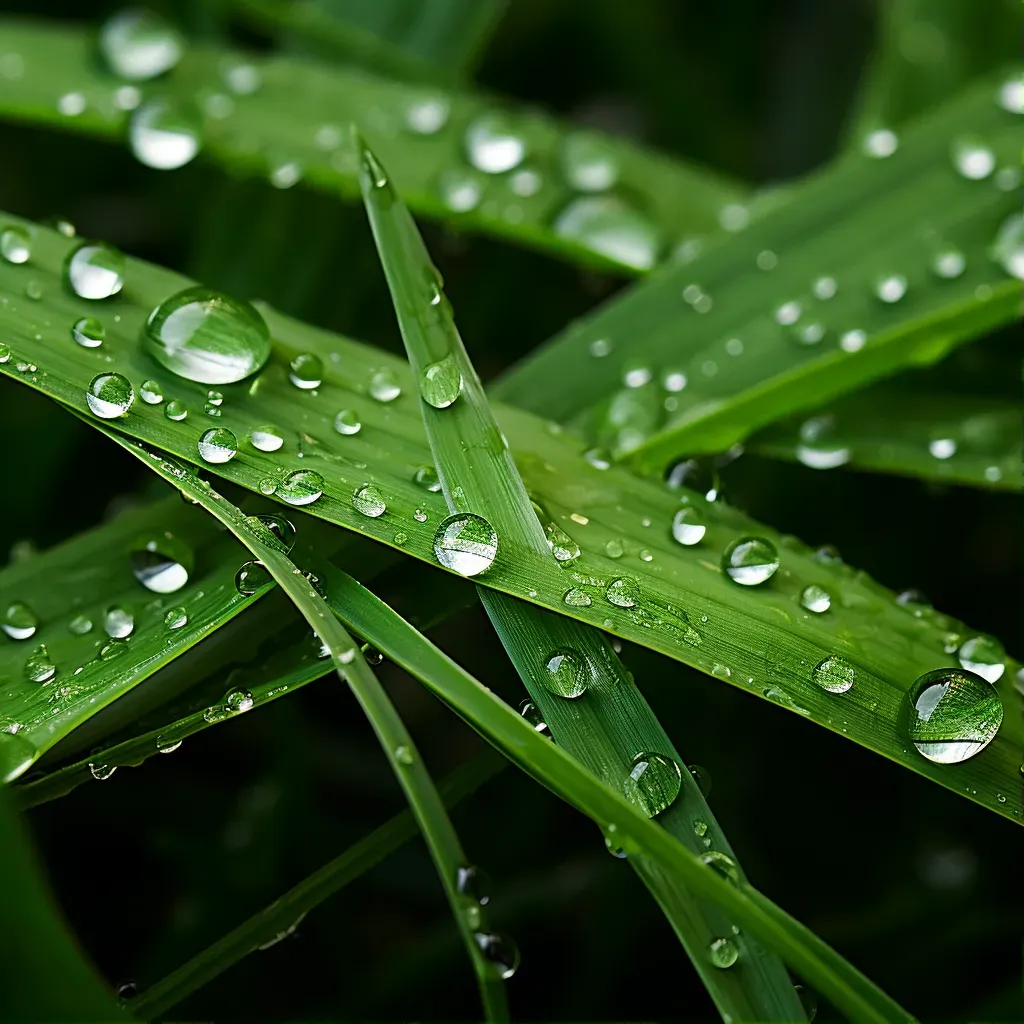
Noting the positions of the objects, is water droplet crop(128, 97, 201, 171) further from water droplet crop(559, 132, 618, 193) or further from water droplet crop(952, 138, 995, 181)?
water droplet crop(952, 138, 995, 181)

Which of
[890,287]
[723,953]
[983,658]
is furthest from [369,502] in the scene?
[890,287]

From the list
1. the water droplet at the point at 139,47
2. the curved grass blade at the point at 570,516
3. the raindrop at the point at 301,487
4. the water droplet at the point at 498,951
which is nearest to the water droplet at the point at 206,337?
the curved grass blade at the point at 570,516

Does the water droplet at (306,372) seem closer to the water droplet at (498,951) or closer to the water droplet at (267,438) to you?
the water droplet at (267,438)

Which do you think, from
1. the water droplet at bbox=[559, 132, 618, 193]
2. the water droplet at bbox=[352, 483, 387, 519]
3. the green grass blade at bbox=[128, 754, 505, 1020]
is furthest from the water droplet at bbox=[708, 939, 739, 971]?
the water droplet at bbox=[559, 132, 618, 193]

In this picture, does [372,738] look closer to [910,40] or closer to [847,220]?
[847,220]

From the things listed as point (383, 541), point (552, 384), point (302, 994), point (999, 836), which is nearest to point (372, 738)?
point (302, 994)
